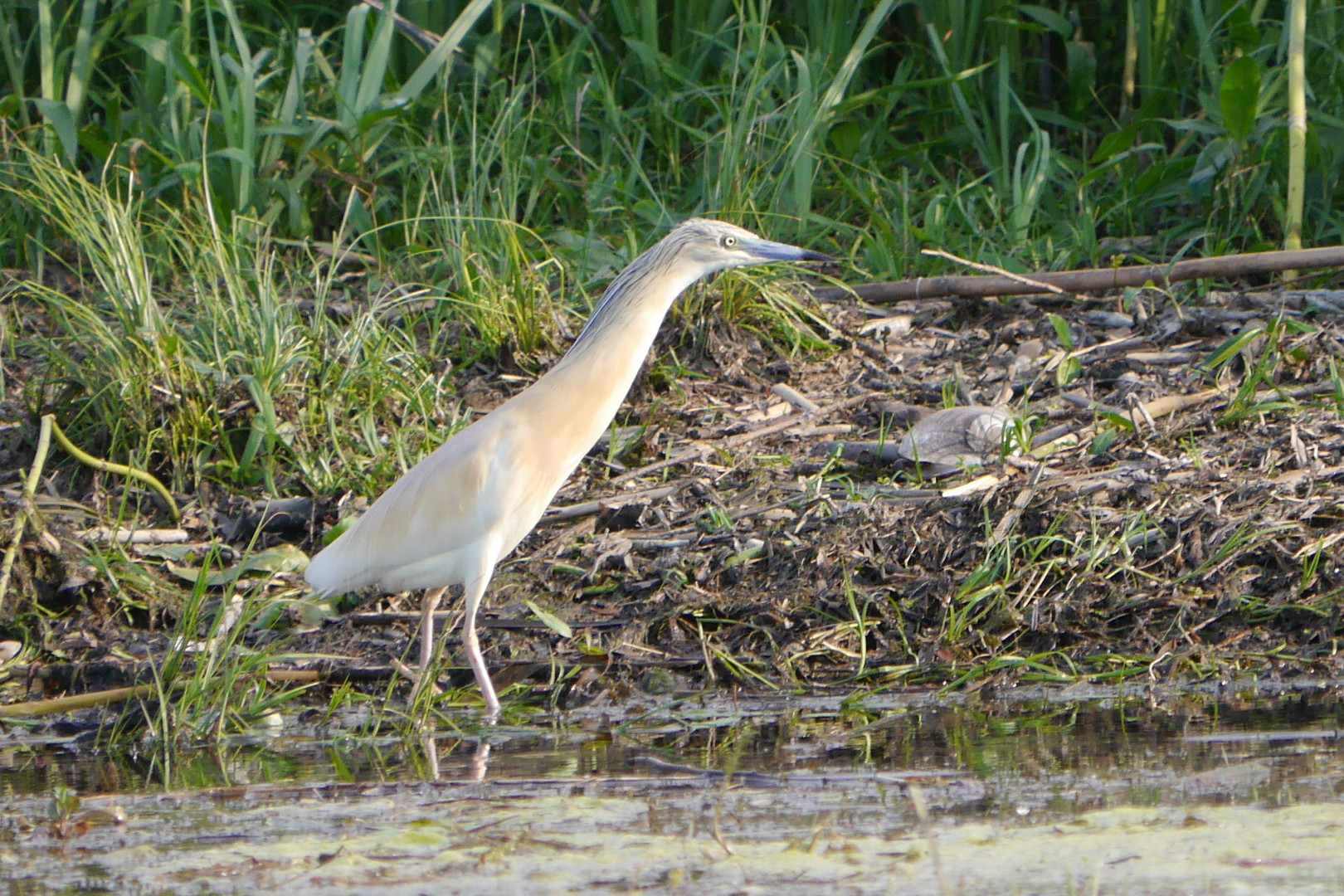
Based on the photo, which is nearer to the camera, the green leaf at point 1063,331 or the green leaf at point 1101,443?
the green leaf at point 1101,443

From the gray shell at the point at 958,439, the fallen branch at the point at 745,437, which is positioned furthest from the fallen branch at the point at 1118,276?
the gray shell at the point at 958,439

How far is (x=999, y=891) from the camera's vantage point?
2.69 metres

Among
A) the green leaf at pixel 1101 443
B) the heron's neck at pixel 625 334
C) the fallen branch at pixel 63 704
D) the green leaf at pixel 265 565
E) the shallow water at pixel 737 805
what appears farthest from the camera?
the green leaf at pixel 1101 443

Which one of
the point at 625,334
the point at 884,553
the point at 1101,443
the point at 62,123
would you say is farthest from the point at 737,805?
the point at 62,123

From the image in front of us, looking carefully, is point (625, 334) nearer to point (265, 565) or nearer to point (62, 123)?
point (265, 565)

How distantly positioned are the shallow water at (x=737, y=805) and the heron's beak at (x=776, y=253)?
1375 mm

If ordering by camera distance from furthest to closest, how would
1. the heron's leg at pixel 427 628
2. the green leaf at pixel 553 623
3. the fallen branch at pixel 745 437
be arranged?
the fallen branch at pixel 745 437 → the green leaf at pixel 553 623 → the heron's leg at pixel 427 628

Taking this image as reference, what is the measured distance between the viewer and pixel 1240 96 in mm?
6773

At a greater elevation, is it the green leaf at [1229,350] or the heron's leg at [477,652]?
the green leaf at [1229,350]

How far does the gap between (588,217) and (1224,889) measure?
17.6 feet

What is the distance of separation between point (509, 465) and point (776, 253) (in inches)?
41.7

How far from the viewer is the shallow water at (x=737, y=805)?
282 cm

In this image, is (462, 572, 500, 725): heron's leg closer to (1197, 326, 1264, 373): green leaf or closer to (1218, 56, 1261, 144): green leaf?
(1197, 326, 1264, 373): green leaf

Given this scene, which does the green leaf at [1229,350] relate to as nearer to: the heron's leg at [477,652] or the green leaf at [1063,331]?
the green leaf at [1063,331]
